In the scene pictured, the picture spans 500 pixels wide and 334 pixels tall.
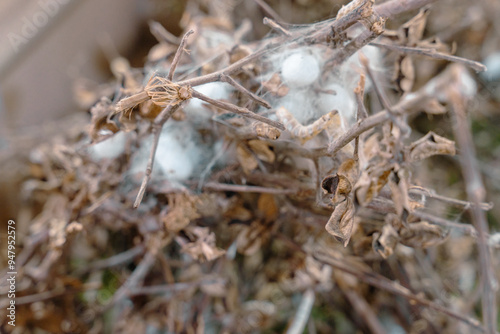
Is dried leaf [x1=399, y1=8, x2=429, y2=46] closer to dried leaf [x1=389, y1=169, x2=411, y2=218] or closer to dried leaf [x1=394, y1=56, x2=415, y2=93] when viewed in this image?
dried leaf [x1=394, y1=56, x2=415, y2=93]

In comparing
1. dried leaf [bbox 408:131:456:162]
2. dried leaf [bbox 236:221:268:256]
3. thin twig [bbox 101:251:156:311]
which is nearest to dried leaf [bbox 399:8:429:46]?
dried leaf [bbox 408:131:456:162]

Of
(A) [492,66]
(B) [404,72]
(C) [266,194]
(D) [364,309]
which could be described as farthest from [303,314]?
(A) [492,66]

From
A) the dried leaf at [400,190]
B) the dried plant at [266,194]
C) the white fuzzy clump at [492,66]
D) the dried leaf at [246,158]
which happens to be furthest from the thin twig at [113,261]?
the white fuzzy clump at [492,66]

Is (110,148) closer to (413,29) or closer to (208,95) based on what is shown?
(208,95)

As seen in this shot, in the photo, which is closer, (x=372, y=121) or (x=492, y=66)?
(x=372, y=121)

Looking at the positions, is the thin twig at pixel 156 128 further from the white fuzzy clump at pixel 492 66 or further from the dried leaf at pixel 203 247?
the white fuzzy clump at pixel 492 66
